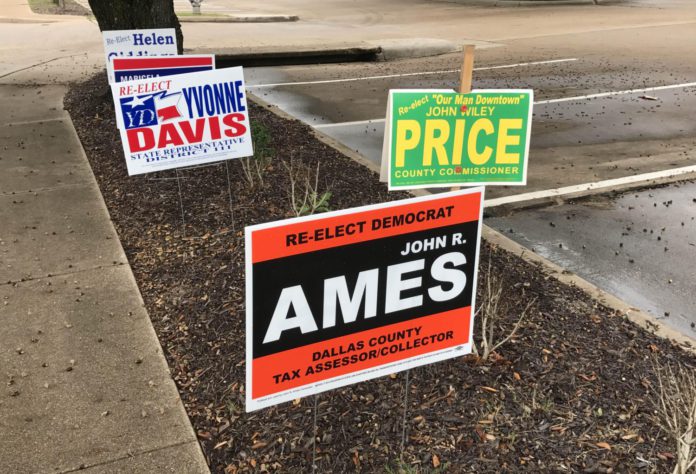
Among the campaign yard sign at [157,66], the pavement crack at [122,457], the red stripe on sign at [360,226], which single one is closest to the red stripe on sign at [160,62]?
the campaign yard sign at [157,66]

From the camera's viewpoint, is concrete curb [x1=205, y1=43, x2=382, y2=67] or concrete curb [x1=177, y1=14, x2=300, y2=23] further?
concrete curb [x1=177, y1=14, x2=300, y2=23]

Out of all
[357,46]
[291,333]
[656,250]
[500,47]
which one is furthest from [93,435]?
[500,47]

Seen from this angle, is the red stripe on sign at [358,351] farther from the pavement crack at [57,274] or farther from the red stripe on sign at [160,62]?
the red stripe on sign at [160,62]

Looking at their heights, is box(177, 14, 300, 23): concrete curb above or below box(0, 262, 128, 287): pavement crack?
above

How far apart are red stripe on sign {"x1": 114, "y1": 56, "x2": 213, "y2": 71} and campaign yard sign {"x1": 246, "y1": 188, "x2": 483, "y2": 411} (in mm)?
4287

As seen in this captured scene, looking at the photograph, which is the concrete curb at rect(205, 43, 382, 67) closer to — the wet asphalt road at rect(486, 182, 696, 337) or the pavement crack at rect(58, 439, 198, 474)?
the wet asphalt road at rect(486, 182, 696, 337)

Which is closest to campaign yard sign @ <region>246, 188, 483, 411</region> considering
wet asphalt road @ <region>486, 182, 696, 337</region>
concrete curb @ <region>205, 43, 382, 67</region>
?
wet asphalt road @ <region>486, 182, 696, 337</region>

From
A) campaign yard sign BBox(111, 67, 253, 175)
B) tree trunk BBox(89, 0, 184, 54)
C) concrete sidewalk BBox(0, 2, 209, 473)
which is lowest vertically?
concrete sidewalk BBox(0, 2, 209, 473)

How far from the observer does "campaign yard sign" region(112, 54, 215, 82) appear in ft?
20.3

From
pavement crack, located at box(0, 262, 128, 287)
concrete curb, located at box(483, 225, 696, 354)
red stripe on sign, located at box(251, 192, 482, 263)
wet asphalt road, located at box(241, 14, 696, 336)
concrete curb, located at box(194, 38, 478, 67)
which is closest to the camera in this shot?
red stripe on sign, located at box(251, 192, 482, 263)

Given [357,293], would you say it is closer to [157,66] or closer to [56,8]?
[157,66]

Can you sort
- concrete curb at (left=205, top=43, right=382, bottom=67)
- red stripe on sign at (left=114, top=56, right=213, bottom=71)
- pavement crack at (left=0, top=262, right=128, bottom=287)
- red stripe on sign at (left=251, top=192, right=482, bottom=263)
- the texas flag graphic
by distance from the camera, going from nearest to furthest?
red stripe on sign at (left=251, top=192, right=482, bottom=263) → pavement crack at (left=0, top=262, right=128, bottom=287) → the texas flag graphic → red stripe on sign at (left=114, top=56, right=213, bottom=71) → concrete curb at (left=205, top=43, right=382, bottom=67)

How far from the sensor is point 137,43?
7.38 metres

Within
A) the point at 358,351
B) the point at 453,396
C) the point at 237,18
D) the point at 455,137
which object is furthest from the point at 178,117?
the point at 237,18
